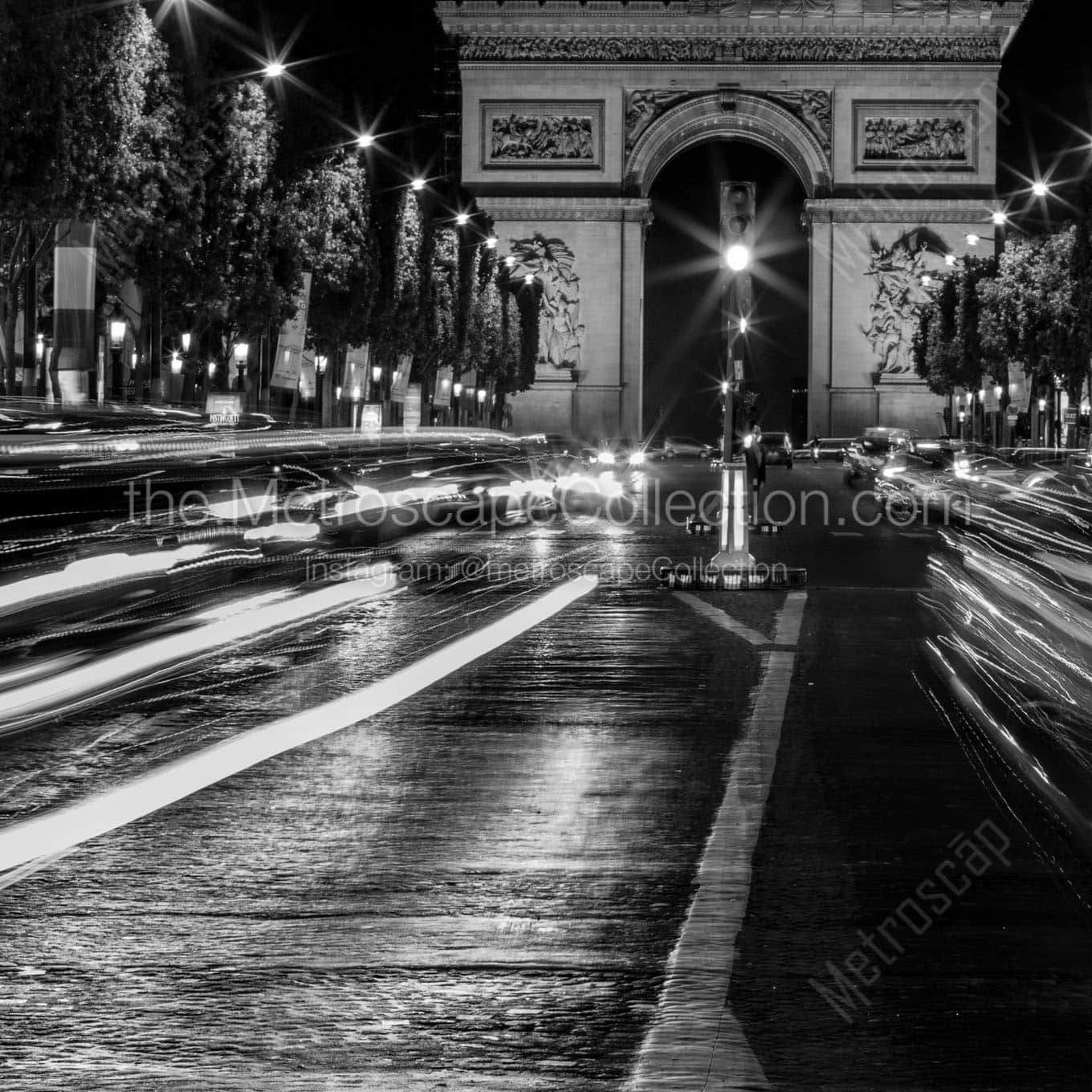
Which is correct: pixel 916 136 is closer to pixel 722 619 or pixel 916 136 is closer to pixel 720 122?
pixel 720 122

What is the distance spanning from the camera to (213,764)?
8.83m

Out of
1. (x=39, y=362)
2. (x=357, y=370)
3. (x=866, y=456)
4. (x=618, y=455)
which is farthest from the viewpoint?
(x=618, y=455)

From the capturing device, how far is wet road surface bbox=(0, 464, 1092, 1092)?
188 inches

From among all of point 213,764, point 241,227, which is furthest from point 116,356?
point 213,764

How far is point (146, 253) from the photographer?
38.8 metres

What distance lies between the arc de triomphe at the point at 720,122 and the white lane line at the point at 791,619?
6653cm

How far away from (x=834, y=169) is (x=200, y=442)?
72.3 meters

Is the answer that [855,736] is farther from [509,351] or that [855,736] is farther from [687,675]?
[509,351]

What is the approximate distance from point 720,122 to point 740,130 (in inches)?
38.6

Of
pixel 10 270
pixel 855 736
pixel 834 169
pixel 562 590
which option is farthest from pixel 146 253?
pixel 834 169

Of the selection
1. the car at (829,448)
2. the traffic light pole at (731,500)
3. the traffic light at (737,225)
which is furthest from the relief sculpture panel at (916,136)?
the traffic light at (737,225)

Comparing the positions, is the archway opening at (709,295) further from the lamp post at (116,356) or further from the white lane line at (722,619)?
the white lane line at (722,619)

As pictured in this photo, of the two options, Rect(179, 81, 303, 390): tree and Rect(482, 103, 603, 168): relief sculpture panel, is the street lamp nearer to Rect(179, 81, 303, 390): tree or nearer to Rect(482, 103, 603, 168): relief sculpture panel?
Rect(179, 81, 303, 390): tree

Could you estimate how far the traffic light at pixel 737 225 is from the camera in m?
19.5
